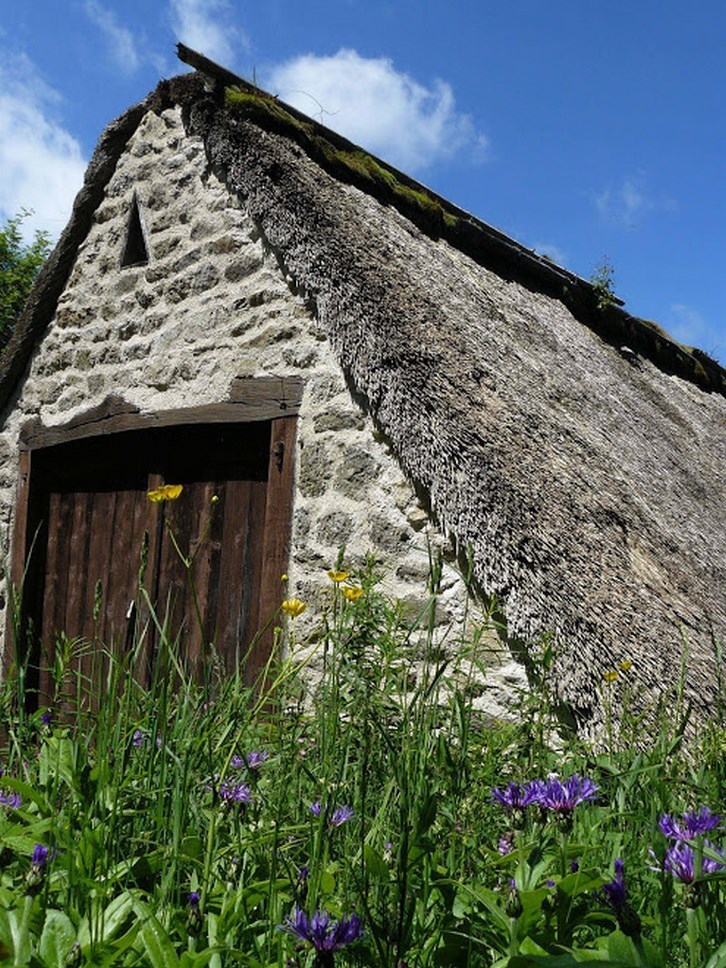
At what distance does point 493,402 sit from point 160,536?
1.91 metres

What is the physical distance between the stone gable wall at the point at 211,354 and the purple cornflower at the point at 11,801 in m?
1.50

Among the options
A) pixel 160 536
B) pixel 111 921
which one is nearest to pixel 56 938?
pixel 111 921

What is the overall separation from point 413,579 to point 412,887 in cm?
204

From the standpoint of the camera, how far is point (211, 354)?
4.36 metres

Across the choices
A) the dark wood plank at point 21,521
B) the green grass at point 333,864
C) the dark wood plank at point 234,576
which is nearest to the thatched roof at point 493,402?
the dark wood plank at point 21,521

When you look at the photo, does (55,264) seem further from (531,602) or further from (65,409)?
(531,602)

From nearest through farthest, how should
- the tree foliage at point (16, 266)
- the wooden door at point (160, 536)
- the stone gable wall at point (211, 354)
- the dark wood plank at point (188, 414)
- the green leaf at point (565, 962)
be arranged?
the green leaf at point (565, 962) → the stone gable wall at point (211, 354) → the dark wood plank at point (188, 414) → the wooden door at point (160, 536) → the tree foliage at point (16, 266)

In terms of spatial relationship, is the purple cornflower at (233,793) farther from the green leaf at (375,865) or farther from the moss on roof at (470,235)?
the moss on roof at (470,235)

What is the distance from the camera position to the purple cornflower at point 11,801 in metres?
1.63

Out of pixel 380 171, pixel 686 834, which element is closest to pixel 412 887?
pixel 686 834

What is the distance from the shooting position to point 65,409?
5160mm

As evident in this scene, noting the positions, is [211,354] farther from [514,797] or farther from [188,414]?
[514,797]

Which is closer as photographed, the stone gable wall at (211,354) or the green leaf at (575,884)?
the green leaf at (575,884)

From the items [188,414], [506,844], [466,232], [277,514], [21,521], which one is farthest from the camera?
[466,232]
